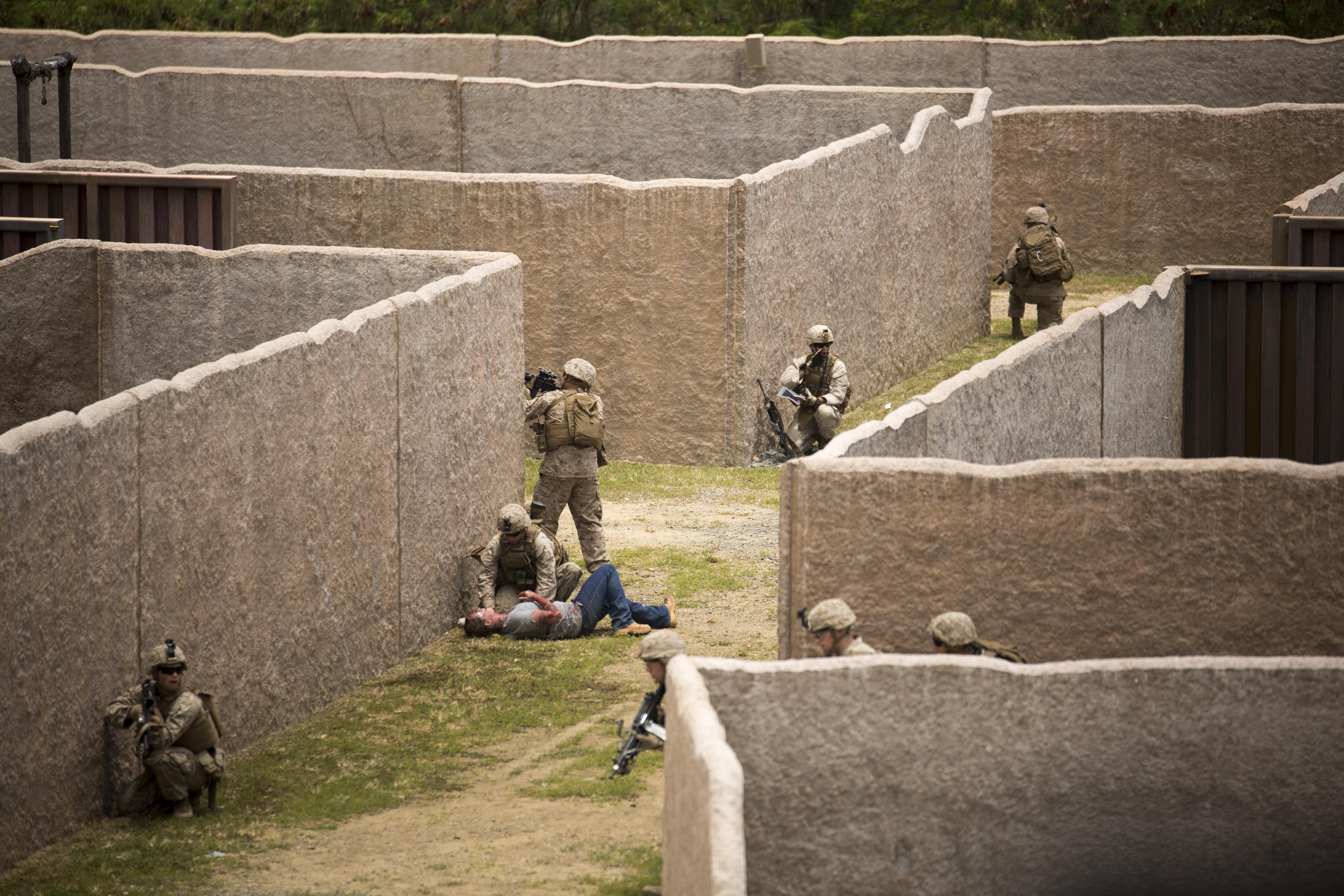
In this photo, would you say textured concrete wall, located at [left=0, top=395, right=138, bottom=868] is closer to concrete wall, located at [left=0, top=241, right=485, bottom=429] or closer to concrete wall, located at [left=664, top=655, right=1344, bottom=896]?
concrete wall, located at [left=664, top=655, right=1344, bottom=896]

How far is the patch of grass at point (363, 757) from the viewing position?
8055 millimetres

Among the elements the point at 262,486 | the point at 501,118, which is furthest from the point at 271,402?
the point at 501,118

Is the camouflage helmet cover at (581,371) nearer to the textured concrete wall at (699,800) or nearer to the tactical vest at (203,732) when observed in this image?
the tactical vest at (203,732)

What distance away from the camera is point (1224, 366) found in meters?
12.3

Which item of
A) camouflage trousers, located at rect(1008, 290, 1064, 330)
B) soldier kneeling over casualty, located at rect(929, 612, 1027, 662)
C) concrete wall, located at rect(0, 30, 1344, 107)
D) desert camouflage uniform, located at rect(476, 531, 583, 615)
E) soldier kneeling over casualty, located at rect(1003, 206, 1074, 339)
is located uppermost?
concrete wall, located at rect(0, 30, 1344, 107)

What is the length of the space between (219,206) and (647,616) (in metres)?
6.08

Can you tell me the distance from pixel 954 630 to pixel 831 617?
50 centimetres

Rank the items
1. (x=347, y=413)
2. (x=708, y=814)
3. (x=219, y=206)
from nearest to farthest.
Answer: (x=708, y=814) < (x=347, y=413) < (x=219, y=206)

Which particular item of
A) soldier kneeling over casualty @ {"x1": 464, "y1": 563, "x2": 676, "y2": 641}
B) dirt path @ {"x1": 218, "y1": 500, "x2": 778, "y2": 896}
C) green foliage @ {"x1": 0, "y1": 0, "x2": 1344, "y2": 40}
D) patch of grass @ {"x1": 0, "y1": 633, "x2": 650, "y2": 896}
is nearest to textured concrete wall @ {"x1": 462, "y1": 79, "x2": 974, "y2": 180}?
green foliage @ {"x1": 0, "y1": 0, "x2": 1344, "y2": 40}

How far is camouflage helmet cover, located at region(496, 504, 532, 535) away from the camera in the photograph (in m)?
11.5

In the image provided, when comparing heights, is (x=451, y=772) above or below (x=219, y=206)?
below

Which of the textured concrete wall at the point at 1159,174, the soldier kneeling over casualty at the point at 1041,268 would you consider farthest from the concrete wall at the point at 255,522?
the textured concrete wall at the point at 1159,174

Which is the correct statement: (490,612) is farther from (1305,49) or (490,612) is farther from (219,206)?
(1305,49)

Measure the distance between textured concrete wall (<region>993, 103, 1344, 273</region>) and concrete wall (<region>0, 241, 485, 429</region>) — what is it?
A: 397 inches
